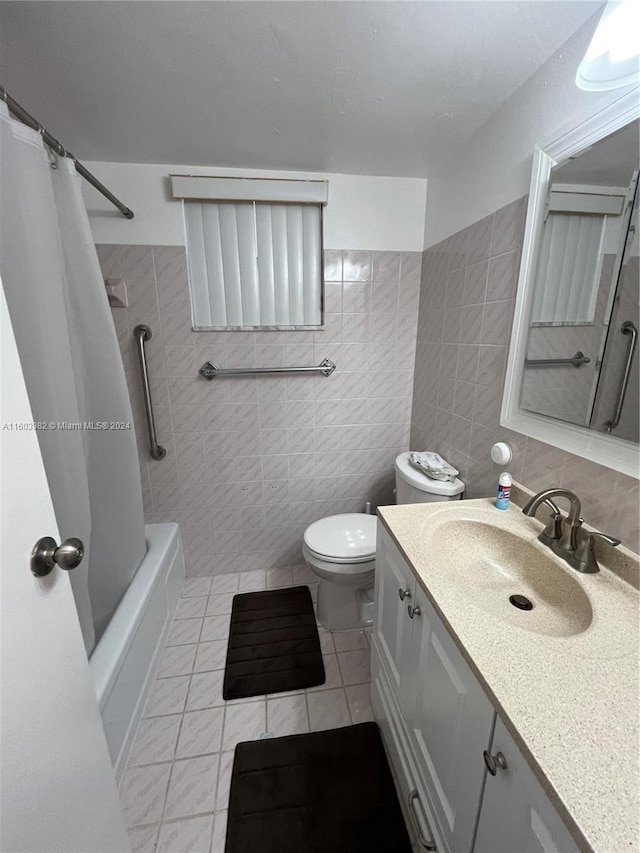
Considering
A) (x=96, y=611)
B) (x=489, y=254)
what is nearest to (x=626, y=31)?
(x=489, y=254)

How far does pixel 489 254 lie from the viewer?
1232 mm

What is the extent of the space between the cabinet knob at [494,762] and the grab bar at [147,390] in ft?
5.63

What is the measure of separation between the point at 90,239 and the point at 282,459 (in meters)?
1.27

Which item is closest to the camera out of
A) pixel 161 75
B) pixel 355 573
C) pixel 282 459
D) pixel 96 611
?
pixel 161 75

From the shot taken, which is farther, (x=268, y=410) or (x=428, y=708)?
(x=268, y=410)

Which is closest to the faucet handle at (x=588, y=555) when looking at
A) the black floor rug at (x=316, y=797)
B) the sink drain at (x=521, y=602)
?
the sink drain at (x=521, y=602)

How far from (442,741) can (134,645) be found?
1.09 m

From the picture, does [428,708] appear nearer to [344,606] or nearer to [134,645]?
[344,606]

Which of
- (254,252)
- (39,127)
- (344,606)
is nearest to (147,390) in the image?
(254,252)

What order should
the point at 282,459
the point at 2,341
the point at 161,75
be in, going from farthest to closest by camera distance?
the point at 282,459 → the point at 161,75 → the point at 2,341

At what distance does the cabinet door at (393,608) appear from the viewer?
3.06ft

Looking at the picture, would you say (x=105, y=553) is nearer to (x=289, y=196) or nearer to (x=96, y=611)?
(x=96, y=611)

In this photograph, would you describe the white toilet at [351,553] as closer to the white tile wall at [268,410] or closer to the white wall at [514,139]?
the white tile wall at [268,410]

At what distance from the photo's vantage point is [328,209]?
1.67m
